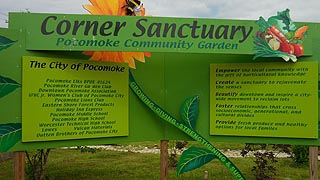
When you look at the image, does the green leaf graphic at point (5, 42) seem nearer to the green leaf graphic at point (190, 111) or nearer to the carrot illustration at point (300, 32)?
the green leaf graphic at point (190, 111)

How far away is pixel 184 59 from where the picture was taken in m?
5.85

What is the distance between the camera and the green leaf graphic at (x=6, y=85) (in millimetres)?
4699

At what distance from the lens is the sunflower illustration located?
542 centimetres

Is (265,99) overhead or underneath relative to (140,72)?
underneath

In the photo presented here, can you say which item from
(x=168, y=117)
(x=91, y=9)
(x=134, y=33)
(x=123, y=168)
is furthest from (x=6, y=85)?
(x=123, y=168)

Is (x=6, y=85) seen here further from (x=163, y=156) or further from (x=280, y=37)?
(x=280, y=37)

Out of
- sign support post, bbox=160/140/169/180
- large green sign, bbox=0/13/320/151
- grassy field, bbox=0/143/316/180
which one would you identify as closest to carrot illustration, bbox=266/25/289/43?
large green sign, bbox=0/13/320/151

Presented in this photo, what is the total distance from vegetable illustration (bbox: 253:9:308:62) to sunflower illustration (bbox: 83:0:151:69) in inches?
75.3

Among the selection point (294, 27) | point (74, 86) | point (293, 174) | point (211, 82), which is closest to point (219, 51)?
point (211, 82)

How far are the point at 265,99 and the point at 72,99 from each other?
120 inches

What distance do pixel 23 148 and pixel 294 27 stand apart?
4.48 metres

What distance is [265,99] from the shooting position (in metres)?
5.52

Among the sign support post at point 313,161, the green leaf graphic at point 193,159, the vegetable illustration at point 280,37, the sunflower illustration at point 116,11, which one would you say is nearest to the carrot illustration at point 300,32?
the vegetable illustration at point 280,37

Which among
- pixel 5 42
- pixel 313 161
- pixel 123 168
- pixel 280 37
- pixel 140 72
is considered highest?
pixel 280 37
